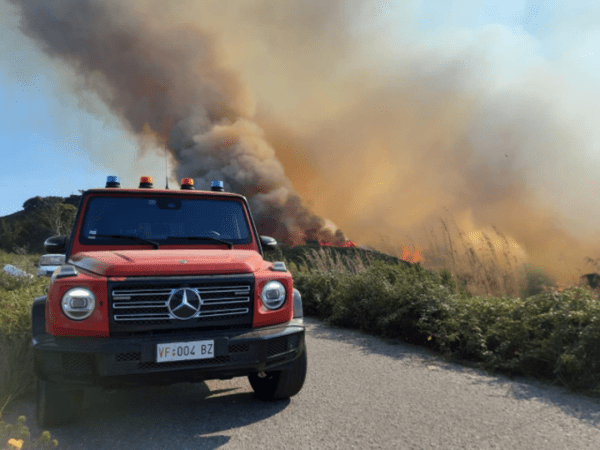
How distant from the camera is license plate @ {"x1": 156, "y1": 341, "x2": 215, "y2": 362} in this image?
3.43 meters

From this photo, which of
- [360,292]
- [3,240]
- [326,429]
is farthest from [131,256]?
[3,240]

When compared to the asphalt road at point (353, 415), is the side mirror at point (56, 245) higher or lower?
higher

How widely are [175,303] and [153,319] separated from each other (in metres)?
0.18

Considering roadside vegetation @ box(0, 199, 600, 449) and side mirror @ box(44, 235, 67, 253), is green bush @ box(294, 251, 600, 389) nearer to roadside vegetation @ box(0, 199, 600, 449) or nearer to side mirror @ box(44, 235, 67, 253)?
roadside vegetation @ box(0, 199, 600, 449)

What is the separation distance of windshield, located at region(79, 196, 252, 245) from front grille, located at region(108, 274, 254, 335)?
2.93 feet

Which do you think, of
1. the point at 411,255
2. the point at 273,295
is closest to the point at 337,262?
the point at 411,255

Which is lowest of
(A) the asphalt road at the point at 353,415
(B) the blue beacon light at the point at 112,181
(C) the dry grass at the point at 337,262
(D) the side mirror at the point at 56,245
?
(A) the asphalt road at the point at 353,415

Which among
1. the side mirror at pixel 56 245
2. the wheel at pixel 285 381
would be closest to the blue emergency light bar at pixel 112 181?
the side mirror at pixel 56 245

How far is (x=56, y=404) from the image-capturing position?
3.62m

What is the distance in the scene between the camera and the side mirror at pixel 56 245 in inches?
171

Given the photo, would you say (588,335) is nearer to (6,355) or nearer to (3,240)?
(6,355)

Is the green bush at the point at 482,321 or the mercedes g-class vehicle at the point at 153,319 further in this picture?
the green bush at the point at 482,321

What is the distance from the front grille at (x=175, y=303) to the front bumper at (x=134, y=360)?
0.08 metres

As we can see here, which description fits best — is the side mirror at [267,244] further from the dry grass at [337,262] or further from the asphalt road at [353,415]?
the dry grass at [337,262]
